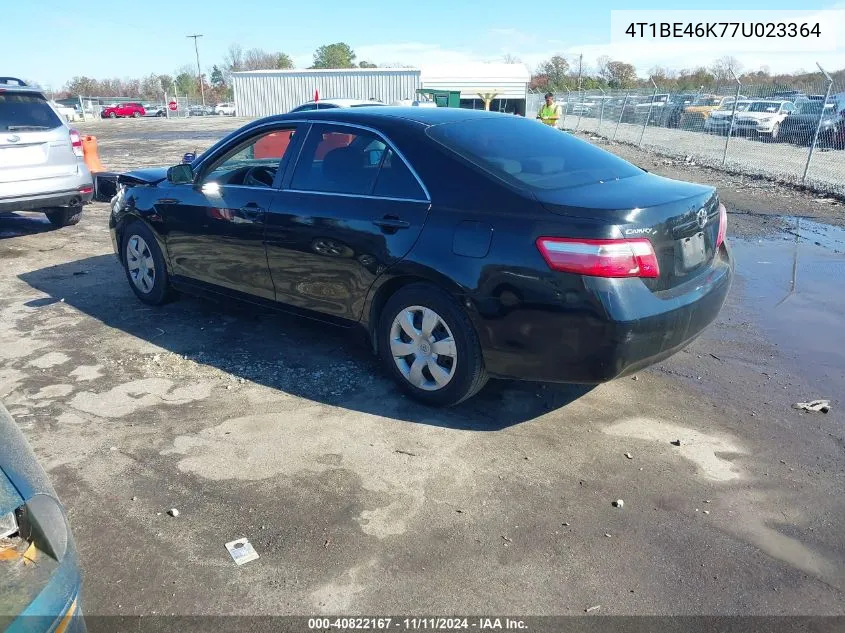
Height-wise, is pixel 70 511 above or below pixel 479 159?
below

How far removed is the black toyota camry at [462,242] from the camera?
11.0 feet

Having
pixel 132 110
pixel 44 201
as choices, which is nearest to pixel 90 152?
pixel 44 201

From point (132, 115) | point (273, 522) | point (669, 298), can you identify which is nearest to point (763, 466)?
point (669, 298)

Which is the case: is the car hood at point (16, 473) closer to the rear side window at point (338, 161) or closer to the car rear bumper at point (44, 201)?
the rear side window at point (338, 161)

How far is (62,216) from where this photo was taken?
30.6ft

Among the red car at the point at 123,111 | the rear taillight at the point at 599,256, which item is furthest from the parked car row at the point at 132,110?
the rear taillight at the point at 599,256

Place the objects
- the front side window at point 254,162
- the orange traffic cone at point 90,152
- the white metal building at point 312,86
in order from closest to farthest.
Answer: the front side window at point 254,162
the orange traffic cone at point 90,152
the white metal building at point 312,86

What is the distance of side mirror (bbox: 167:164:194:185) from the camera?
5125 mm

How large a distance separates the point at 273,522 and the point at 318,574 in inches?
16.3

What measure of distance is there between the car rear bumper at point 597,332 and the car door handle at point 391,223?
742 mm

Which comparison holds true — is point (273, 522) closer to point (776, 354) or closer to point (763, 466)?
point (763, 466)

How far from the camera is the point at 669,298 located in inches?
138

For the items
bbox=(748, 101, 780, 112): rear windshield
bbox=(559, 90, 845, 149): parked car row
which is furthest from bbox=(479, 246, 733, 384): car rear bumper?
bbox=(748, 101, 780, 112): rear windshield

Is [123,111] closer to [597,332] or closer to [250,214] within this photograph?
[250,214]
